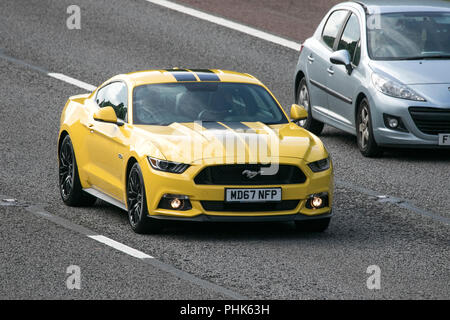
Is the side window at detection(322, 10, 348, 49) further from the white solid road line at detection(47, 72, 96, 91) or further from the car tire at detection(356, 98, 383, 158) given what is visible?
the white solid road line at detection(47, 72, 96, 91)

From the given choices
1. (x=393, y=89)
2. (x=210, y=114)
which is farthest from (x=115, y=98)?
(x=393, y=89)

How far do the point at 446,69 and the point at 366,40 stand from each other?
118 centimetres

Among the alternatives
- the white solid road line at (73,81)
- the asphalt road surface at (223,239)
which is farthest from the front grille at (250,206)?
the white solid road line at (73,81)

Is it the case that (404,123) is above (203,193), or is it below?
below

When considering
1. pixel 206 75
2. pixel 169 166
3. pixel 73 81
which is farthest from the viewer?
pixel 73 81

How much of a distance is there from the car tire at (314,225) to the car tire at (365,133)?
403cm

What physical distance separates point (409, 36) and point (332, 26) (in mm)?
1537

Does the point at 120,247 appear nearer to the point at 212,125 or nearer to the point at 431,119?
the point at 212,125

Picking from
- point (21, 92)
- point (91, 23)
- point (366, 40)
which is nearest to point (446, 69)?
point (366, 40)

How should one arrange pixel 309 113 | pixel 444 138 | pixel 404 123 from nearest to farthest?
pixel 444 138, pixel 404 123, pixel 309 113

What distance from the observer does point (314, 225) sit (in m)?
12.0

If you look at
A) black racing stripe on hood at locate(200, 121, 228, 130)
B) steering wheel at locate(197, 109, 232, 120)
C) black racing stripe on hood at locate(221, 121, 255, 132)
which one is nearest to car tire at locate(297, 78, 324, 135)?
steering wheel at locate(197, 109, 232, 120)

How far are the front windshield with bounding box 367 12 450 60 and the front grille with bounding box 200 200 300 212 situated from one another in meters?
5.13

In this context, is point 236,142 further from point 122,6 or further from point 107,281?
point 122,6
